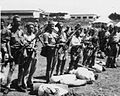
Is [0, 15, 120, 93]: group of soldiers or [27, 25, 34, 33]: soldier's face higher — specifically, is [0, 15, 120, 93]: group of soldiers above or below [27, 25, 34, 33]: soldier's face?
below

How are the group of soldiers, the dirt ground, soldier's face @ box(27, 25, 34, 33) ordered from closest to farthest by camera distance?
1. the group of soldiers
2. soldier's face @ box(27, 25, 34, 33)
3. the dirt ground

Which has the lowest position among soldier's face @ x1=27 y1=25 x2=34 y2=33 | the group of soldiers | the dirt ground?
the dirt ground

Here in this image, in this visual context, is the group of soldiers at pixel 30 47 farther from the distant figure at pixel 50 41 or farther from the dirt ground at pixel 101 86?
the dirt ground at pixel 101 86

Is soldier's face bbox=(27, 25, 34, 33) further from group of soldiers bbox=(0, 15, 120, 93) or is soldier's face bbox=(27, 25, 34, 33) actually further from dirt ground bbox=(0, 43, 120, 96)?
dirt ground bbox=(0, 43, 120, 96)

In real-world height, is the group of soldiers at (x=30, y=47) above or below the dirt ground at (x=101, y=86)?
above

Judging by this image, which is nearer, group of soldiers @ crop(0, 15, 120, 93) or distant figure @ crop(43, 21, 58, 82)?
group of soldiers @ crop(0, 15, 120, 93)

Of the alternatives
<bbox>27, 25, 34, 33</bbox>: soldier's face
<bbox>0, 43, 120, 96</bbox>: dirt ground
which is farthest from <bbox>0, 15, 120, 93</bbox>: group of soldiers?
<bbox>0, 43, 120, 96</bbox>: dirt ground

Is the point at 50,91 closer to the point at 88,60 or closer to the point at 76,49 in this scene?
the point at 76,49

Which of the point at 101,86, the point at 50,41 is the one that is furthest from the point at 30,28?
the point at 101,86

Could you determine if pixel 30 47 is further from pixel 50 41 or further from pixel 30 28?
pixel 50 41

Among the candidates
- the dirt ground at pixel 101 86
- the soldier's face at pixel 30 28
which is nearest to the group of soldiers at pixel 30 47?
the soldier's face at pixel 30 28

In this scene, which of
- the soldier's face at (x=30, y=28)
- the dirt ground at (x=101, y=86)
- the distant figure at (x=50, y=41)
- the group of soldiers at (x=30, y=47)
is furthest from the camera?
the distant figure at (x=50, y=41)

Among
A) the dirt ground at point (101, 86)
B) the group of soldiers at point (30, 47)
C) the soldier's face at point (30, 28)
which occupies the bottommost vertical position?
the dirt ground at point (101, 86)

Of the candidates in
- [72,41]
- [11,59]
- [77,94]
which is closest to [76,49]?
[72,41]
